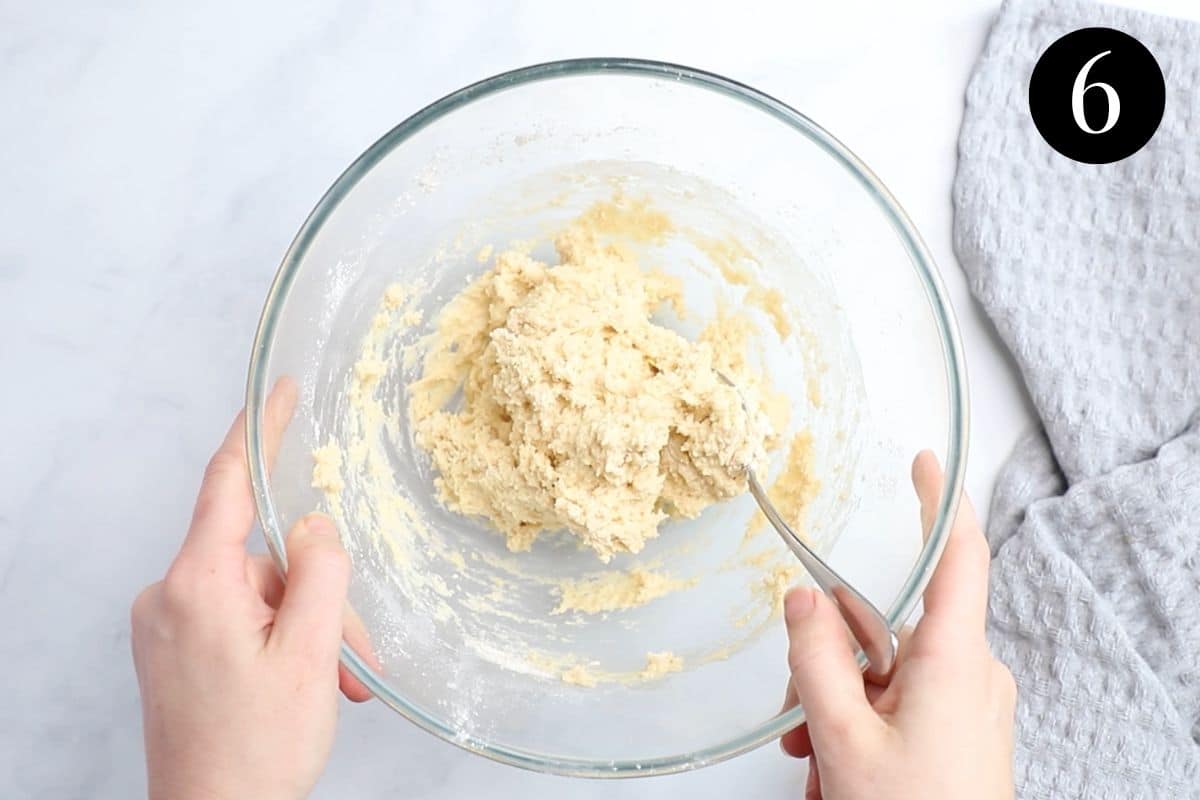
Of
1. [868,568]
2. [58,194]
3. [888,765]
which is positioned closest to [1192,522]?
[868,568]

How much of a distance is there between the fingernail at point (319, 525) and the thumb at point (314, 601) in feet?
0.17

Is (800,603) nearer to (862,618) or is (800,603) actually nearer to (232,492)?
(862,618)

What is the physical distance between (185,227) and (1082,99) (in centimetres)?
153

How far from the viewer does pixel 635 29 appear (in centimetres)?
171

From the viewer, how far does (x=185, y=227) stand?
1680 mm

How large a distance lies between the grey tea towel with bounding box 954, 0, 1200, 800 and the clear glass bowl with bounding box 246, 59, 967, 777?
14.3 inches

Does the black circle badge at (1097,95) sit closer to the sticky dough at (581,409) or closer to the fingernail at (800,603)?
the sticky dough at (581,409)

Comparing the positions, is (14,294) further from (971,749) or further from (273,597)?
(971,749)

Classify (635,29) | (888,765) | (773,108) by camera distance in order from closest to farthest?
(888,765)
(773,108)
(635,29)

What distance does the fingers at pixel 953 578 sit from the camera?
128cm

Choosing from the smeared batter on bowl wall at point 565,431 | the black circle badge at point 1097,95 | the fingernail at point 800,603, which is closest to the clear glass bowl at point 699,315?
the smeared batter on bowl wall at point 565,431

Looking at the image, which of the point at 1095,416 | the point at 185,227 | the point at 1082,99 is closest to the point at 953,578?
the point at 1095,416

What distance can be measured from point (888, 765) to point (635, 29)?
1203 millimetres

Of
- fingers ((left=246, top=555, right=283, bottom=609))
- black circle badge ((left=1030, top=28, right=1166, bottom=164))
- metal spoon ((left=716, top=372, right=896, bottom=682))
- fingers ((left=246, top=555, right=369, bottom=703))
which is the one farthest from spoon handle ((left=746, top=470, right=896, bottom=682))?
black circle badge ((left=1030, top=28, right=1166, bottom=164))
